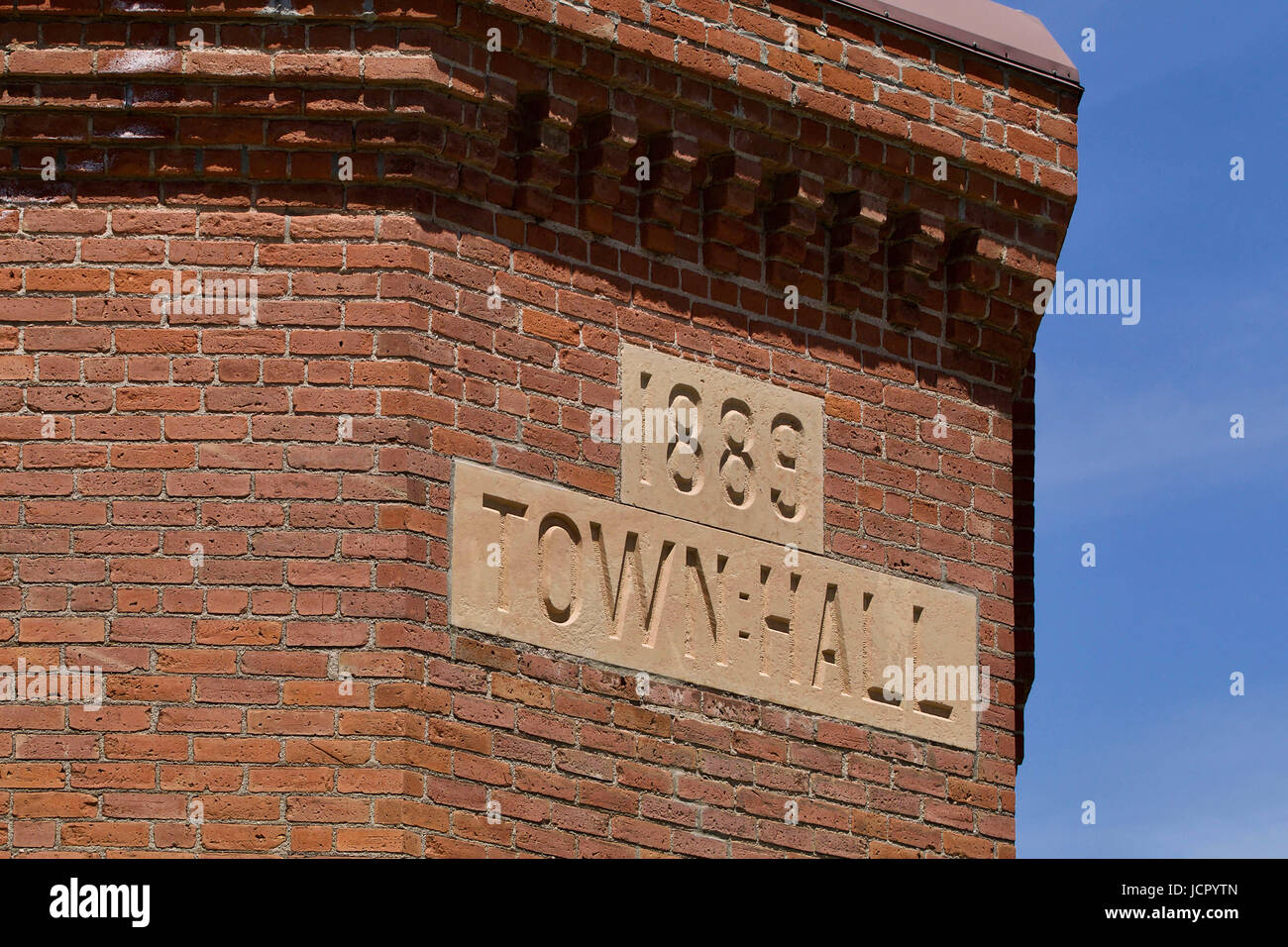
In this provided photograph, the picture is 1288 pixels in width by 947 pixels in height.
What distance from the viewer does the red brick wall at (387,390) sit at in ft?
30.2

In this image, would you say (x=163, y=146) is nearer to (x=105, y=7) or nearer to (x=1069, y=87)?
(x=105, y=7)

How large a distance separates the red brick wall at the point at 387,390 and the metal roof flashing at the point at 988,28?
223mm

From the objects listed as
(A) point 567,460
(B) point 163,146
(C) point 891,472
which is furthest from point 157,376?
(C) point 891,472

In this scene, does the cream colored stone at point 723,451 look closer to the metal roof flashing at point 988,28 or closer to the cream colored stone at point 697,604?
the cream colored stone at point 697,604

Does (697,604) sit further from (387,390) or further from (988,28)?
(988,28)

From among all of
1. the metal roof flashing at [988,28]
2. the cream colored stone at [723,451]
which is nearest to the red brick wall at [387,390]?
the cream colored stone at [723,451]

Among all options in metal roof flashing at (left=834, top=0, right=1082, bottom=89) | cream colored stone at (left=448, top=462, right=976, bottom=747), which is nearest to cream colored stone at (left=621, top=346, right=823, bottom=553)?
cream colored stone at (left=448, top=462, right=976, bottom=747)

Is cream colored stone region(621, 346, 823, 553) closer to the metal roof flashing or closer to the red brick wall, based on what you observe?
the red brick wall

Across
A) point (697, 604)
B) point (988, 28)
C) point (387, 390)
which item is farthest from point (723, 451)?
point (988, 28)

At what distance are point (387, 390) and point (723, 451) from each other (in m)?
1.66

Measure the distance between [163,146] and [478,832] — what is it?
119 inches

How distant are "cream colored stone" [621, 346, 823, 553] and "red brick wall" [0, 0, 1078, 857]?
10cm

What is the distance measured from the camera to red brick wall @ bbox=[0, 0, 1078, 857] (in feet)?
30.2

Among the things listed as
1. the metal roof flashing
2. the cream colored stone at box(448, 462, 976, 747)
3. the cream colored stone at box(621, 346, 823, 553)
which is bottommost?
the cream colored stone at box(448, 462, 976, 747)
